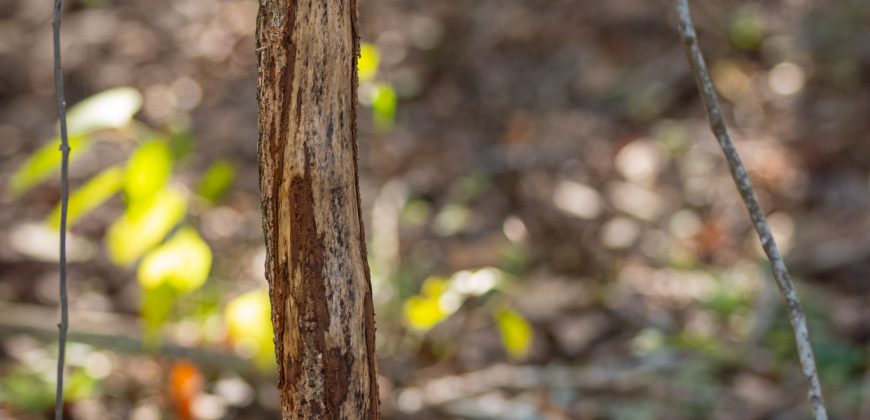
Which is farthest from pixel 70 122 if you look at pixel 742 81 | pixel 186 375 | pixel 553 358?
pixel 742 81

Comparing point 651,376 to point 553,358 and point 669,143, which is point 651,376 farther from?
point 669,143

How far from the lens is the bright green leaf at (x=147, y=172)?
169cm

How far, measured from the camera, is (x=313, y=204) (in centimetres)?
95

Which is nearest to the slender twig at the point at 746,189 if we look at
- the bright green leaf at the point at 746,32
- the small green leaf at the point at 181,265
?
the small green leaf at the point at 181,265

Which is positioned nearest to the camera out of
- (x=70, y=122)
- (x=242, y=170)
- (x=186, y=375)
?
(x=70, y=122)

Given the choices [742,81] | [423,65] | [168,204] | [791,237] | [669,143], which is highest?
[423,65]

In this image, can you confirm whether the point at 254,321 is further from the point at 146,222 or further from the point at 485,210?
the point at 485,210

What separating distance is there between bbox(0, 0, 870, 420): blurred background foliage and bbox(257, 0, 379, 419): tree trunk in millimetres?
765

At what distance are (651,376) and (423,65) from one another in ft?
6.54

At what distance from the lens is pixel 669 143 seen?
11.6 ft

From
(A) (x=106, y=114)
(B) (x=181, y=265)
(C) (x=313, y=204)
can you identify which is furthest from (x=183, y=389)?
(C) (x=313, y=204)

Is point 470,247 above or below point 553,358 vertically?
above

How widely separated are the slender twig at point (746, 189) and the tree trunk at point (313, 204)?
0.37m

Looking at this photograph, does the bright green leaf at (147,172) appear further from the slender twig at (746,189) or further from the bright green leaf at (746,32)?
the bright green leaf at (746,32)
